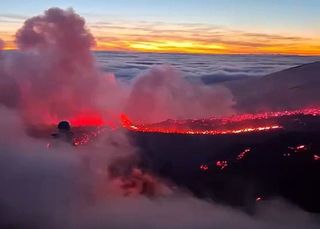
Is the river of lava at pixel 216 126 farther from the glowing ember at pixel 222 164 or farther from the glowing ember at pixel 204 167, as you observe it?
the glowing ember at pixel 204 167

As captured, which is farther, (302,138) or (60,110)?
(60,110)

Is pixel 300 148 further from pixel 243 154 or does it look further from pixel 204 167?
pixel 204 167

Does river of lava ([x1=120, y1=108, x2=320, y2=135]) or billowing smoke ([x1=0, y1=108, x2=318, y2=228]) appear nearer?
billowing smoke ([x1=0, y1=108, x2=318, y2=228])

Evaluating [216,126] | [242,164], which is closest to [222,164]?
[242,164]

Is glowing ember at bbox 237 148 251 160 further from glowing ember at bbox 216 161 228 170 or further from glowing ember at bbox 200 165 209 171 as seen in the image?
glowing ember at bbox 200 165 209 171

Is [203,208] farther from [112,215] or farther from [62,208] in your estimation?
[62,208]

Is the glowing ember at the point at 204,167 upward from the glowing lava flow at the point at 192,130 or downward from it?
downward

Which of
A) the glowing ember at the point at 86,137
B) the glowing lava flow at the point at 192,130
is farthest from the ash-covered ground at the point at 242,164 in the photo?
the glowing ember at the point at 86,137

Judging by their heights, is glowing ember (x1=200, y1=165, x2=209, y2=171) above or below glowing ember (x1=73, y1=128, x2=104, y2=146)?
below

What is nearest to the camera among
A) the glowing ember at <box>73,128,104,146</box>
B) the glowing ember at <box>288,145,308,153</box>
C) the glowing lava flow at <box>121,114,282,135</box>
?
the glowing ember at <box>288,145,308,153</box>

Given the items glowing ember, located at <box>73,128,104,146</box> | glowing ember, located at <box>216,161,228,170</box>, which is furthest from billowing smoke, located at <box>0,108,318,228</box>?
glowing ember, located at <box>216,161,228,170</box>

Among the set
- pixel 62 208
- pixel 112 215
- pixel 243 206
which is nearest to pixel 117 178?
pixel 112 215
